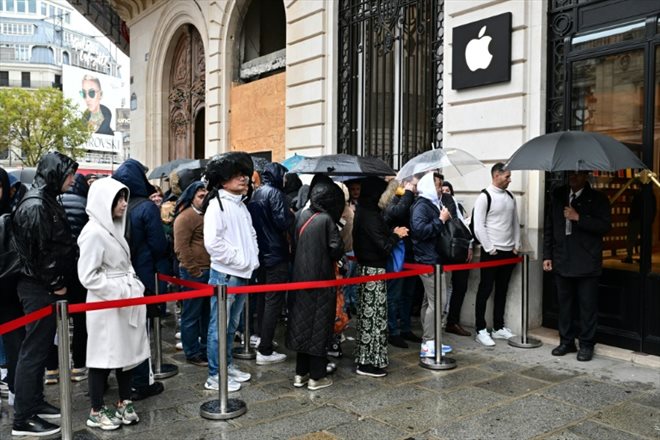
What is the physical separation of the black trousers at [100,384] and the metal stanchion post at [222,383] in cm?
60

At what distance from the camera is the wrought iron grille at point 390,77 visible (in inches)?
344

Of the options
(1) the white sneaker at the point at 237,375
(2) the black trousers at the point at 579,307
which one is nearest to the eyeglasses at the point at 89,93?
(1) the white sneaker at the point at 237,375

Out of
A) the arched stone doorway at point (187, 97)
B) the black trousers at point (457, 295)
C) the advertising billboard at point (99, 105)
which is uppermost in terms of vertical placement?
the advertising billboard at point (99, 105)

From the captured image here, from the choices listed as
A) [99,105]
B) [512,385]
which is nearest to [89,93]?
[99,105]

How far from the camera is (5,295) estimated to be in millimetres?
4484

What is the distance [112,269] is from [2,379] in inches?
84.4

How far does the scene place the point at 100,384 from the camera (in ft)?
14.0

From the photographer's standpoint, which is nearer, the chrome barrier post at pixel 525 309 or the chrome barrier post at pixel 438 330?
the chrome barrier post at pixel 438 330

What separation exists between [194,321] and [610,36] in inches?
207

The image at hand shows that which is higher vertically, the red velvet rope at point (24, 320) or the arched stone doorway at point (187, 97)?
the arched stone doorway at point (187, 97)

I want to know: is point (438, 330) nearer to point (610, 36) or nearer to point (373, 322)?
point (373, 322)

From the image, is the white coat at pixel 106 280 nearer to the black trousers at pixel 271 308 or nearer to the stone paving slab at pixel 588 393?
the black trousers at pixel 271 308

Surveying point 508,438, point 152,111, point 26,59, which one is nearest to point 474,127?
point 508,438

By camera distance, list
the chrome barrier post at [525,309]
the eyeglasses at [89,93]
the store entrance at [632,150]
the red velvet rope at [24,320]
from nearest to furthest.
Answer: the red velvet rope at [24,320] → the store entrance at [632,150] → the chrome barrier post at [525,309] → the eyeglasses at [89,93]
